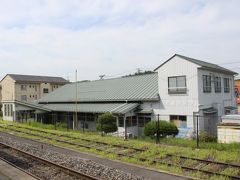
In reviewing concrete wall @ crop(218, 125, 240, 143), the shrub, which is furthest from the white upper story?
concrete wall @ crop(218, 125, 240, 143)

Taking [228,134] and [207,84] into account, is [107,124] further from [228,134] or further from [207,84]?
[228,134]

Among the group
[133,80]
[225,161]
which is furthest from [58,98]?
[225,161]

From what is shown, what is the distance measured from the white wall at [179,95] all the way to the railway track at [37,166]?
14.6m

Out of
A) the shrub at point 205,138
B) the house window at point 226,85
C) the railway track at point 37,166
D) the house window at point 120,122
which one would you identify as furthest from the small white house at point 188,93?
the railway track at point 37,166

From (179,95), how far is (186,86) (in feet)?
3.54

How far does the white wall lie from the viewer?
81.9ft

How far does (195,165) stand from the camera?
12.6 meters

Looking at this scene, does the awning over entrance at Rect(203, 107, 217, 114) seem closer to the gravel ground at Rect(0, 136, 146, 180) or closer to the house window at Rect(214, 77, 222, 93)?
the house window at Rect(214, 77, 222, 93)

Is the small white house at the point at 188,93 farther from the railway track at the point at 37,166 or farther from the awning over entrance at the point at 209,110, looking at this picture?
the railway track at the point at 37,166

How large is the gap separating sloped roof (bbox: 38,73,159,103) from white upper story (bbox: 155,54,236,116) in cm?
158

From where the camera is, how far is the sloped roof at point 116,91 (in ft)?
99.1

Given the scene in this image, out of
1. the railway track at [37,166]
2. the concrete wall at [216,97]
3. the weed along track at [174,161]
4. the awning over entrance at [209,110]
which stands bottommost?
the railway track at [37,166]

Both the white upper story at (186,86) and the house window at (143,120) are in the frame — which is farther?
the house window at (143,120)

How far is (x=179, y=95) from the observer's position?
25844 mm
